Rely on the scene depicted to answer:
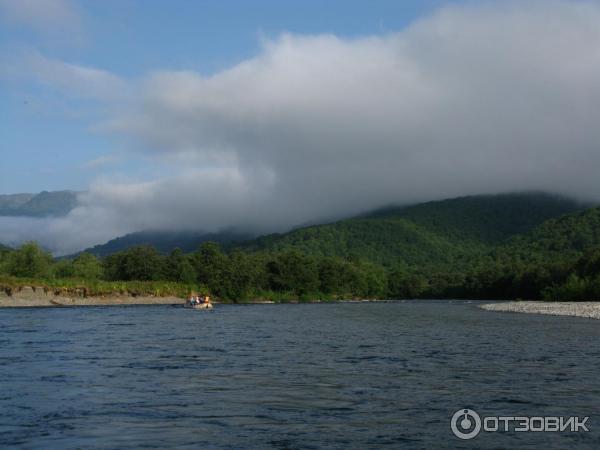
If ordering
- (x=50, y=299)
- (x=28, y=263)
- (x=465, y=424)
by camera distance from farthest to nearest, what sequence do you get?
(x=28, y=263), (x=50, y=299), (x=465, y=424)

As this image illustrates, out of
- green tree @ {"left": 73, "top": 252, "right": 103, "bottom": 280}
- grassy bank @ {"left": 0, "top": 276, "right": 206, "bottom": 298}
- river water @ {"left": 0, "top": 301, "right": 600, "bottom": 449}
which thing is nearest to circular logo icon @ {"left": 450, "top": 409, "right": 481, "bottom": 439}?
river water @ {"left": 0, "top": 301, "right": 600, "bottom": 449}

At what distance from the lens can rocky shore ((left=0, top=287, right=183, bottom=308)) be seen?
103m

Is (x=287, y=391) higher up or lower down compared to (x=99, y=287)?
lower down

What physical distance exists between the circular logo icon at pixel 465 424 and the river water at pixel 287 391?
0.29m

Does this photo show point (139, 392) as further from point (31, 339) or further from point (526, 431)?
point (31, 339)

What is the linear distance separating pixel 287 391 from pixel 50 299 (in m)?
98.4

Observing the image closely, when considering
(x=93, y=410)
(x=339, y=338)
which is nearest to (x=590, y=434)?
(x=93, y=410)

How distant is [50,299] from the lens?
110 m

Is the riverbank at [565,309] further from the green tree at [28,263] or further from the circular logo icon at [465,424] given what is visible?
the green tree at [28,263]

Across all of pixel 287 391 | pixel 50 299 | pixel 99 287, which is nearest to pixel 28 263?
pixel 99 287

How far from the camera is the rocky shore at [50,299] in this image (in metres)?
103

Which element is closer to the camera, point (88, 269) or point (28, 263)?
point (28, 263)

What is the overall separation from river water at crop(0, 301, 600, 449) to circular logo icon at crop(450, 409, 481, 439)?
29 cm

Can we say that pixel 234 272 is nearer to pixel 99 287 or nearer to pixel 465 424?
pixel 99 287
